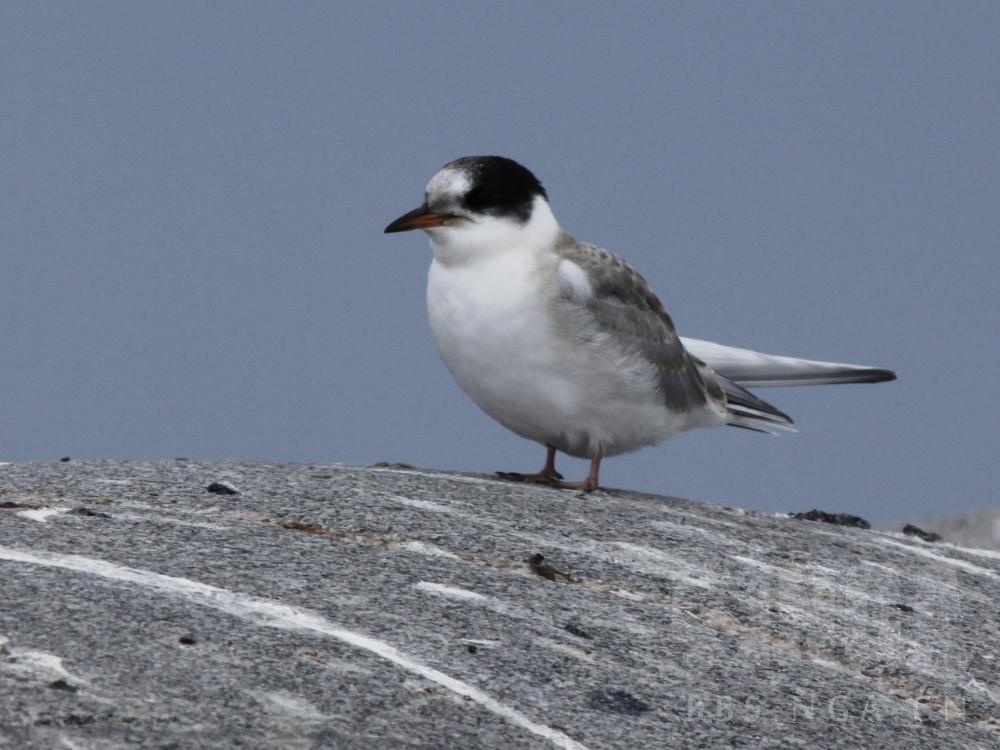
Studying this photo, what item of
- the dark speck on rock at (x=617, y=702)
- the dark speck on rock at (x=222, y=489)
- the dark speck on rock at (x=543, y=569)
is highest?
the dark speck on rock at (x=222, y=489)

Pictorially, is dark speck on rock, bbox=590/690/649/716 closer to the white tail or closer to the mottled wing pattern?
the mottled wing pattern

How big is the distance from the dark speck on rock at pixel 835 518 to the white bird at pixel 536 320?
1.80 meters

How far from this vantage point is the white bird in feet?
24.4

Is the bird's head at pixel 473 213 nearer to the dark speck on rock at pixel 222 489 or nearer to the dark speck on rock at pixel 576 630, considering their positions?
the dark speck on rock at pixel 222 489

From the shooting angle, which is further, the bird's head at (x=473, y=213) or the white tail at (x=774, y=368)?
the white tail at (x=774, y=368)

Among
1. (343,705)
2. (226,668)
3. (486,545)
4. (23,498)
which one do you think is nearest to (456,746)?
(343,705)

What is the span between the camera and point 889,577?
7.91 metres

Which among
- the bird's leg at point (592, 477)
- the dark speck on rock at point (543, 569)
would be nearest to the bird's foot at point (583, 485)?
the bird's leg at point (592, 477)

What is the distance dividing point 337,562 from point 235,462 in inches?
67.9

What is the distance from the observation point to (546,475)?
8.17 metres

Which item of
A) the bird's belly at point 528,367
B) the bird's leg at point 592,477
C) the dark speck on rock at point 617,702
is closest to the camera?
the dark speck on rock at point 617,702

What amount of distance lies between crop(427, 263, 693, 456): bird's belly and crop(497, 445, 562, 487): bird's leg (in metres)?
0.20

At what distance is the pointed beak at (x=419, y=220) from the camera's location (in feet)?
24.3

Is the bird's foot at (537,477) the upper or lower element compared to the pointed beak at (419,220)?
lower
